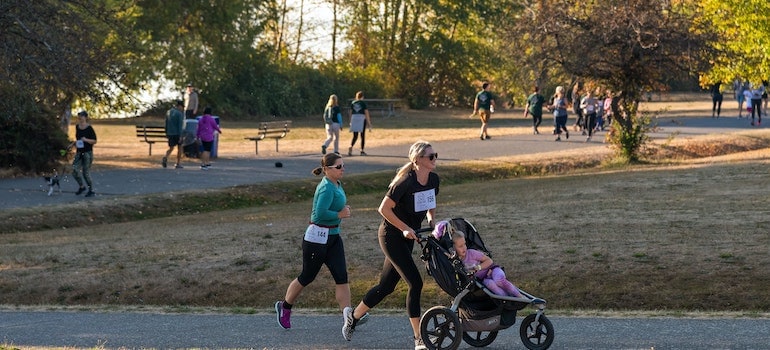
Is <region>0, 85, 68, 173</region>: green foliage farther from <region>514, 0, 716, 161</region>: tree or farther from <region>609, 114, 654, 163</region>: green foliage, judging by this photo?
<region>609, 114, 654, 163</region>: green foliage

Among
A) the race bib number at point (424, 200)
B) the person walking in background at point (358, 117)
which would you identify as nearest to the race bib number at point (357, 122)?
the person walking in background at point (358, 117)

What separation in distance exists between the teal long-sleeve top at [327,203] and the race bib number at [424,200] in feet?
Answer: 2.88

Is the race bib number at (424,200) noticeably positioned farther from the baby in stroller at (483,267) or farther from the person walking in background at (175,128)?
the person walking in background at (175,128)

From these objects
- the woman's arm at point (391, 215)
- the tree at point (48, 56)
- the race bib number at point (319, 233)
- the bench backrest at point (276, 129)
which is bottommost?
the bench backrest at point (276, 129)

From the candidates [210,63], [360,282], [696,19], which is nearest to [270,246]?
[360,282]

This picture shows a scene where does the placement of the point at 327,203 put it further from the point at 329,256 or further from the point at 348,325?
the point at 348,325

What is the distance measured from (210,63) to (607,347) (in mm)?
49608

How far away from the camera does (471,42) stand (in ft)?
234

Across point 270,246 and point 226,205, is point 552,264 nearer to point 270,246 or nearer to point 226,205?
point 270,246

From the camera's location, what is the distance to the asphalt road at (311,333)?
10180 mm

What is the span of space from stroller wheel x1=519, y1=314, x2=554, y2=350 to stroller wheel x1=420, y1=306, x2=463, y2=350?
0.55 meters

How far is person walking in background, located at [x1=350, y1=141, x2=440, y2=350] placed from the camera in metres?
9.89

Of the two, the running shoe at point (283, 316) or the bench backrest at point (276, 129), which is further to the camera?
the bench backrest at point (276, 129)

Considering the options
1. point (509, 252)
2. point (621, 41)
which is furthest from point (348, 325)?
point (621, 41)
